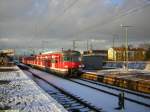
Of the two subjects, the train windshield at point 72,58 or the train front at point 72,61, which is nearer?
the train front at point 72,61

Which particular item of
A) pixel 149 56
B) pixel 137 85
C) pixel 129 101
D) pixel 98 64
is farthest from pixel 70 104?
pixel 149 56

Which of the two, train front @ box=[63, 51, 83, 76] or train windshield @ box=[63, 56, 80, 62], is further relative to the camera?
train windshield @ box=[63, 56, 80, 62]

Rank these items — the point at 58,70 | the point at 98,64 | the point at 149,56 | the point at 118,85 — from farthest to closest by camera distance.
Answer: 1. the point at 149,56
2. the point at 98,64
3. the point at 58,70
4. the point at 118,85

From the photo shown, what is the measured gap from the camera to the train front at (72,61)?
41.7 meters

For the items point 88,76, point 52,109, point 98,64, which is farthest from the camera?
point 98,64

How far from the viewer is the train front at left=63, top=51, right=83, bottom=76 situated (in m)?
41.7

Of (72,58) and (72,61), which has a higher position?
(72,58)

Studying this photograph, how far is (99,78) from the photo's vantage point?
36219 millimetres

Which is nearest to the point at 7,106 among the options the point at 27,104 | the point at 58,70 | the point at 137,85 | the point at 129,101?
the point at 27,104

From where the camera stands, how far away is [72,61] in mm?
41969

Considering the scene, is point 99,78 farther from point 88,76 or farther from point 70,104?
point 70,104

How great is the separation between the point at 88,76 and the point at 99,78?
5822mm

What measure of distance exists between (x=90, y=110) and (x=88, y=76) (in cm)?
2619

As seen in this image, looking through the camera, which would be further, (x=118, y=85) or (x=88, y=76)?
(x=88, y=76)
